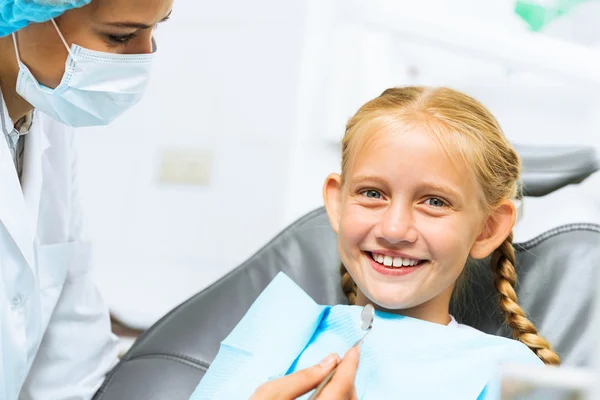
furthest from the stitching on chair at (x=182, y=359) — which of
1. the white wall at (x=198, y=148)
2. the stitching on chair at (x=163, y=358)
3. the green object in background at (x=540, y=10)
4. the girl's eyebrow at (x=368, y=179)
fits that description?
the green object in background at (x=540, y=10)

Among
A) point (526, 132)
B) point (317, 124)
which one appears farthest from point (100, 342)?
point (526, 132)

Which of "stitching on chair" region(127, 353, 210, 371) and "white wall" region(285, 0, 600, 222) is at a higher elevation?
"white wall" region(285, 0, 600, 222)

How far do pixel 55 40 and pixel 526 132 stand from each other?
134cm

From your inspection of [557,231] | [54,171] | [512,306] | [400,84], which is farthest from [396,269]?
[400,84]

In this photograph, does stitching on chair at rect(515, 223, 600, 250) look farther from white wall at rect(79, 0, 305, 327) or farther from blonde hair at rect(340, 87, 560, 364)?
white wall at rect(79, 0, 305, 327)

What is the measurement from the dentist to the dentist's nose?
527 millimetres

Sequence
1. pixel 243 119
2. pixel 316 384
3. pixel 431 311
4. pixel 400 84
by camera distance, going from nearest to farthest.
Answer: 1. pixel 316 384
2. pixel 431 311
3. pixel 400 84
4. pixel 243 119

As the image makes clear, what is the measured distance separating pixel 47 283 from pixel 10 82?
398mm

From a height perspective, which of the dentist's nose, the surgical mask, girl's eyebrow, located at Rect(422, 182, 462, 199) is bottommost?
the dentist's nose

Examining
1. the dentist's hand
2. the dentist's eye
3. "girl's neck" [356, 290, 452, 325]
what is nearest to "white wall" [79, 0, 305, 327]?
the dentist's eye

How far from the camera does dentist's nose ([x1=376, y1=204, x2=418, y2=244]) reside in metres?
1.05

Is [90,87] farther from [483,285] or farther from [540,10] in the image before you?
[540,10]

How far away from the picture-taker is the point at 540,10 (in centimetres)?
202

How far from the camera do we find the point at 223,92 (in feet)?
7.99
